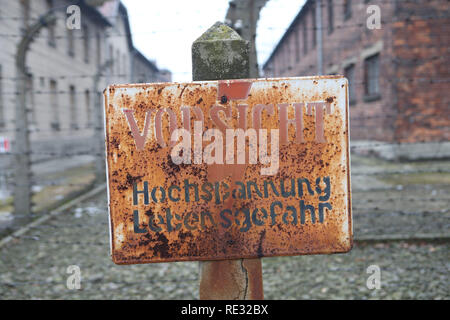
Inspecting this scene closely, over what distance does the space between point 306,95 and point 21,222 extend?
4.85 metres

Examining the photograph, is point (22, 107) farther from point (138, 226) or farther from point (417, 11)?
point (417, 11)

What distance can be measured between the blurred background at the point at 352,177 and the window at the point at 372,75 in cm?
5

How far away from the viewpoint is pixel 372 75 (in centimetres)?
1216

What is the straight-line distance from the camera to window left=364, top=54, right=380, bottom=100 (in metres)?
11.6

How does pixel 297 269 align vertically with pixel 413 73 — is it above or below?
below

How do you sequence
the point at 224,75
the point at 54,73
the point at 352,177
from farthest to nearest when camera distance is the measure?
the point at 54,73
the point at 352,177
the point at 224,75

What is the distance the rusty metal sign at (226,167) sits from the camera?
1.26 meters

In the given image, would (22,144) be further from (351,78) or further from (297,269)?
(351,78)

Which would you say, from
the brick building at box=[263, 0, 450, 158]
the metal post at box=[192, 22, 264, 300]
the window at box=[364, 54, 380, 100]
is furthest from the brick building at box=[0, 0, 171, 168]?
the metal post at box=[192, 22, 264, 300]

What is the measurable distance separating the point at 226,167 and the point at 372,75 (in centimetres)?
1200

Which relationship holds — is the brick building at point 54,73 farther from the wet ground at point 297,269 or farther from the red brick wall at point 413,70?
the red brick wall at point 413,70

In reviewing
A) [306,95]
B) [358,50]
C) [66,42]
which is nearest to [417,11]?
[358,50]

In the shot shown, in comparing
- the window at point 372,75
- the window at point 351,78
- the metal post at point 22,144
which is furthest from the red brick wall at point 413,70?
the metal post at point 22,144

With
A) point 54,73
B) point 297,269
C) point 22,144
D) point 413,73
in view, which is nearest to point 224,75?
point 297,269
